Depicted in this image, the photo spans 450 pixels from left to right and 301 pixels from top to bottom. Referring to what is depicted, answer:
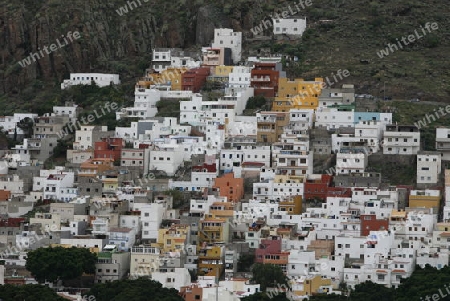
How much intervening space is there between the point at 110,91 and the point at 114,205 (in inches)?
820

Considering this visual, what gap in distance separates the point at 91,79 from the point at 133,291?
33979 millimetres

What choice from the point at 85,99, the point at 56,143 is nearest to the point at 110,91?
the point at 85,99

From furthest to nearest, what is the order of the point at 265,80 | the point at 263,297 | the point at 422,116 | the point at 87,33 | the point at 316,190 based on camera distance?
1. the point at 87,33
2. the point at 265,80
3. the point at 422,116
4. the point at 316,190
5. the point at 263,297

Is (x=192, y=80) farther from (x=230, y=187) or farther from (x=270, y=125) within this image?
(x=230, y=187)

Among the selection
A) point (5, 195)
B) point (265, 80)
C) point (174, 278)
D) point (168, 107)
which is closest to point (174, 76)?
point (168, 107)

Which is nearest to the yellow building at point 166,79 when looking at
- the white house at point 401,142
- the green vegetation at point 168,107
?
the green vegetation at point 168,107

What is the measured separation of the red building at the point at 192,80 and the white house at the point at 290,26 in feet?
27.4

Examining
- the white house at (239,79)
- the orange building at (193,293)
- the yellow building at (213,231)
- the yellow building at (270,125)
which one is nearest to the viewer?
the orange building at (193,293)

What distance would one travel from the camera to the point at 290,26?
407ft

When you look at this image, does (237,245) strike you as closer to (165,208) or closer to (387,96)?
(165,208)

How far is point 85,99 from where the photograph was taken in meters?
119

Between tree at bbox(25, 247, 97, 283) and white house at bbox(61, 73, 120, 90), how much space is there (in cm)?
2917

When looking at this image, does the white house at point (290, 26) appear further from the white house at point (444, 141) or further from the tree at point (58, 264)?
the tree at point (58, 264)

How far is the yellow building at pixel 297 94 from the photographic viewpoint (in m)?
112
